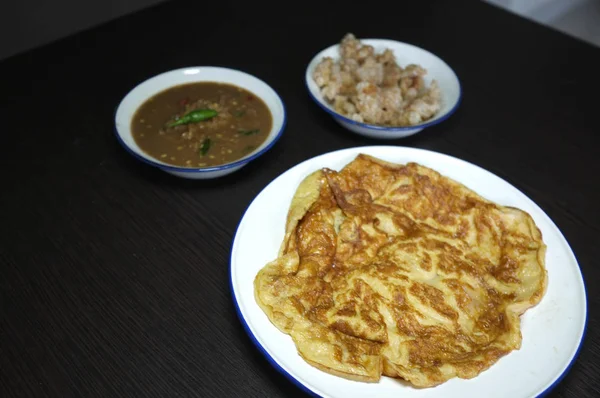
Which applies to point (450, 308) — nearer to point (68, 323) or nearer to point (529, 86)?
point (68, 323)

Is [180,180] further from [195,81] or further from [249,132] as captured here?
[195,81]

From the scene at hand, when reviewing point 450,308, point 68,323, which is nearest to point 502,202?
point 450,308

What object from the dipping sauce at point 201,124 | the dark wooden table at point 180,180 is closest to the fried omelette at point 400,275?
the dark wooden table at point 180,180

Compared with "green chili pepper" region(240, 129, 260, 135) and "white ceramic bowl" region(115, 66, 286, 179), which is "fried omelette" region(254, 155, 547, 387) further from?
"green chili pepper" region(240, 129, 260, 135)

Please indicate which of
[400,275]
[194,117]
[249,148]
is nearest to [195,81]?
[194,117]

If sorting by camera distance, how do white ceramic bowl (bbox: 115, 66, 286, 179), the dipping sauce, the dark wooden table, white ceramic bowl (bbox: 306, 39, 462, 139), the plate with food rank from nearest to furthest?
the plate with food
the dark wooden table
white ceramic bowl (bbox: 115, 66, 286, 179)
the dipping sauce
white ceramic bowl (bbox: 306, 39, 462, 139)

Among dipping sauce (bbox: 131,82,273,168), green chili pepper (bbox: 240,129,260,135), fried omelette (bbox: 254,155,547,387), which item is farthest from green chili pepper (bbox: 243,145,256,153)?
fried omelette (bbox: 254,155,547,387)
